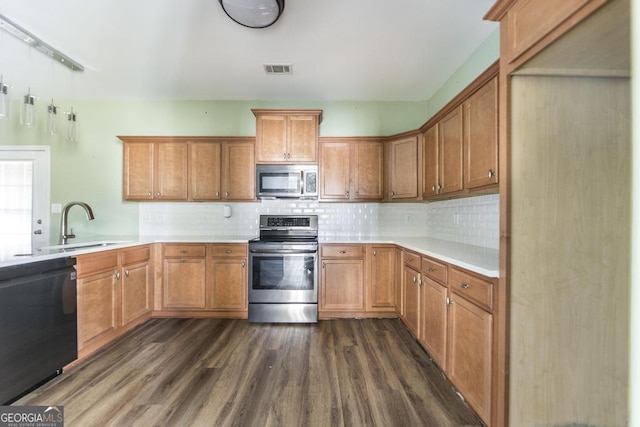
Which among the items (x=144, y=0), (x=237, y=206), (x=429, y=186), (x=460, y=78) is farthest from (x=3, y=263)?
(x=460, y=78)

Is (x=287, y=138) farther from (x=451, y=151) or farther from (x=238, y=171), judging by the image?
(x=451, y=151)

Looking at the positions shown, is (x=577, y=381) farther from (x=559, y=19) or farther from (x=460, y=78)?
(x=460, y=78)

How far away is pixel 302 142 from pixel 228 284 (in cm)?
185

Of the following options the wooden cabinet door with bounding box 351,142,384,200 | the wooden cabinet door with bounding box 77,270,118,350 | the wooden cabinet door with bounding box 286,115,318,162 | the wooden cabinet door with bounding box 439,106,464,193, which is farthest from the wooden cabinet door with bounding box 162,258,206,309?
the wooden cabinet door with bounding box 439,106,464,193

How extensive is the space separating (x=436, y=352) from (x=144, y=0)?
3.31 metres

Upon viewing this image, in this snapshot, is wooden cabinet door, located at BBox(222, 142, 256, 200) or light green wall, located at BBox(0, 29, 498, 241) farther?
light green wall, located at BBox(0, 29, 498, 241)

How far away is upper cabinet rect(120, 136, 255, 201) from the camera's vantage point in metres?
3.44

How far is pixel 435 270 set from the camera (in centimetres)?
214

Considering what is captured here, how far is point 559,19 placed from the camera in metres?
1.00

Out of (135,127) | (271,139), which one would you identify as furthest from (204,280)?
(135,127)

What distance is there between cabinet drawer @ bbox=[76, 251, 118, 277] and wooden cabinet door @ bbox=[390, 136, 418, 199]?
3.00 metres

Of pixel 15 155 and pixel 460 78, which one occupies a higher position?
pixel 460 78

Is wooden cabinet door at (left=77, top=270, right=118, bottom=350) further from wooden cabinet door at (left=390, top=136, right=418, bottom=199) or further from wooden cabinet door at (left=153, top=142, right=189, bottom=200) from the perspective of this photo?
wooden cabinet door at (left=390, top=136, right=418, bottom=199)

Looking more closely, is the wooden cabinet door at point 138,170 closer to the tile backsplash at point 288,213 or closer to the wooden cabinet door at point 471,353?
the tile backsplash at point 288,213
